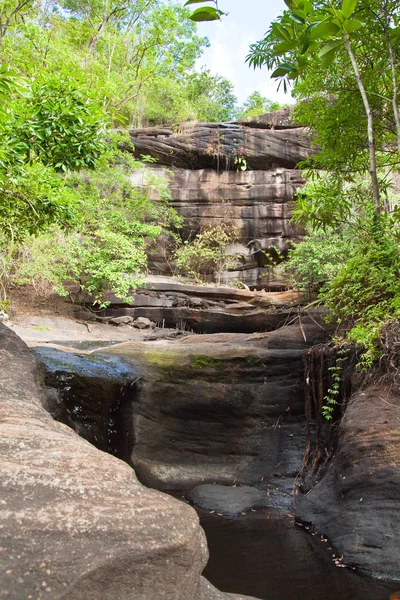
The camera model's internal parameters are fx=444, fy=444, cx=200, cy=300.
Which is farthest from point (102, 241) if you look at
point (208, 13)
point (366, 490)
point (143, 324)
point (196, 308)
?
point (208, 13)

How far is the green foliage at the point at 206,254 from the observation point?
69.2 ft

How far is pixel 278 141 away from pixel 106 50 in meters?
9.33

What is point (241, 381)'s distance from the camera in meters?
8.62

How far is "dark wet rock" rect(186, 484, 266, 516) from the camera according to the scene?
6780 millimetres

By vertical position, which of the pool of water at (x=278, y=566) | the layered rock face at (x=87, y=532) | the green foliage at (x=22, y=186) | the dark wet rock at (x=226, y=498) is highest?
the green foliage at (x=22, y=186)

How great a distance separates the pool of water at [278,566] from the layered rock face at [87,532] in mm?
1570

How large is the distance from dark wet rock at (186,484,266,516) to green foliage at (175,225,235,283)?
14210 millimetres

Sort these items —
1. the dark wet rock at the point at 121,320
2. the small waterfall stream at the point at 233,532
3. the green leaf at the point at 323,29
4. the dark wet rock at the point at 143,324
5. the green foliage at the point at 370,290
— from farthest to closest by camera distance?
1. the dark wet rock at the point at 121,320
2. the dark wet rock at the point at 143,324
3. the green foliage at the point at 370,290
4. the small waterfall stream at the point at 233,532
5. the green leaf at the point at 323,29

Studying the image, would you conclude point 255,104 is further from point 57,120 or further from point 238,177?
point 57,120

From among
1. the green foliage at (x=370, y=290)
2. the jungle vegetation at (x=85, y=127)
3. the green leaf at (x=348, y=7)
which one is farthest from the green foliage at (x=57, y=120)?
the green foliage at (x=370, y=290)

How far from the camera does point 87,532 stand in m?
2.39

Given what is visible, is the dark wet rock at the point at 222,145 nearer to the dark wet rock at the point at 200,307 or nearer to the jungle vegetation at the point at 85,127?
the jungle vegetation at the point at 85,127

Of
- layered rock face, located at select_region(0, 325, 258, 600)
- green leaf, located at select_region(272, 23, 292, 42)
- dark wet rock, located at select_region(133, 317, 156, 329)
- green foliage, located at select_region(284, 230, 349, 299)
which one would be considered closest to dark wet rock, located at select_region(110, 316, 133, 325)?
dark wet rock, located at select_region(133, 317, 156, 329)

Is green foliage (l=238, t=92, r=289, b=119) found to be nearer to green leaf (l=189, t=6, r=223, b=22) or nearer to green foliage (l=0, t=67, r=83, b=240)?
green foliage (l=0, t=67, r=83, b=240)
